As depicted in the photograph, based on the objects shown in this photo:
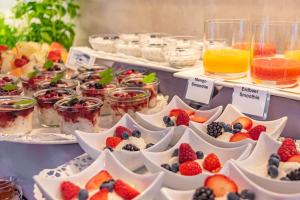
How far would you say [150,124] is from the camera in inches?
63.7

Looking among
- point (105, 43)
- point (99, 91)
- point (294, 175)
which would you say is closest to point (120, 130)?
point (99, 91)

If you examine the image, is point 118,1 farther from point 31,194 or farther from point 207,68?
point 31,194

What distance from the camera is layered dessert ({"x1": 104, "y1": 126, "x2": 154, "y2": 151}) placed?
1435mm

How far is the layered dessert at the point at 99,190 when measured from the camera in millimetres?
1146

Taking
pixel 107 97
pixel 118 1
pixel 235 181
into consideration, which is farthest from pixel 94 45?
pixel 235 181

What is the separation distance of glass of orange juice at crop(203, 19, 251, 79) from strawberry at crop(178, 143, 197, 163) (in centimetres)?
52

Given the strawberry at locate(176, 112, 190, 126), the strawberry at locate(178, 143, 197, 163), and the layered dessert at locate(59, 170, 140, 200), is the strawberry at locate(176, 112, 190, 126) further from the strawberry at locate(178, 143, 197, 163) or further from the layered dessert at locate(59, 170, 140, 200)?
the layered dessert at locate(59, 170, 140, 200)

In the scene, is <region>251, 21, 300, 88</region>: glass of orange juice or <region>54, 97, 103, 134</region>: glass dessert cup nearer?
<region>251, 21, 300, 88</region>: glass of orange juice

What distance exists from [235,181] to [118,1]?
2016mm

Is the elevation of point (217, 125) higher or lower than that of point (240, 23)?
lower

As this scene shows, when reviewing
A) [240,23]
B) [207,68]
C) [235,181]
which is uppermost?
[240,23]

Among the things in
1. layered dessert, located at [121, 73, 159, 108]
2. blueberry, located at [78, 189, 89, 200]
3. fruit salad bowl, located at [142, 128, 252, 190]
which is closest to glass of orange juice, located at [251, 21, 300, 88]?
fruit salad bowl, located at [142, 128, 252, 190]

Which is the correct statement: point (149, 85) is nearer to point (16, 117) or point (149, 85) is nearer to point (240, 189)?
point (16, 117)

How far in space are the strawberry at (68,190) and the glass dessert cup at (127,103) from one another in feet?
2.11
